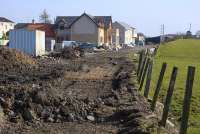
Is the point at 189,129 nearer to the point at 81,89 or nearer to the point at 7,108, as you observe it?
the point at 7,108

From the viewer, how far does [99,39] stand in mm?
102938

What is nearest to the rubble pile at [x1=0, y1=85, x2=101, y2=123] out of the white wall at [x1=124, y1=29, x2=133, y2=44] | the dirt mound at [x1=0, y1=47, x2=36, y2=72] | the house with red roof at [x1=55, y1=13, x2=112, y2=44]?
the dirt mound at [x1=0, y1=47, x2=36, y2=72]

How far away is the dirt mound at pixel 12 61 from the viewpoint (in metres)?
30.5

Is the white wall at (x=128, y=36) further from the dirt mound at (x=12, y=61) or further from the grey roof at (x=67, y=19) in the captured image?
the dirt mound at (x=12, y=61)

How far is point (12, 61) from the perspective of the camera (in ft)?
104

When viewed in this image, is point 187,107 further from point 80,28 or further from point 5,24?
point 5,24

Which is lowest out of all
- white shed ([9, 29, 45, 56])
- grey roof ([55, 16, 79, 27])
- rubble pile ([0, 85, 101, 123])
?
rubble pile ([0, 85, 101, 123])

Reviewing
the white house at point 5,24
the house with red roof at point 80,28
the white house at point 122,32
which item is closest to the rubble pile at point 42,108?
the house with red roof at point 80,28

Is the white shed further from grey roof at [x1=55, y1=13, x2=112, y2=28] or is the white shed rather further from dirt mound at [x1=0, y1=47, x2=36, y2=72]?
grey roof at [x1=55, y1=13, x2=112, y2=28]

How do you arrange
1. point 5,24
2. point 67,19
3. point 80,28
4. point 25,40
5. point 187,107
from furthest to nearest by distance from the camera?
1. point 5,24
2. point 67,19
3. point 80,28
4. point 25,40
5. point 187,107

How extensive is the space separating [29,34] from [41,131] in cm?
3546

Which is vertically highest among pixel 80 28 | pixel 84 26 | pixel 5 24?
pixel 5 24

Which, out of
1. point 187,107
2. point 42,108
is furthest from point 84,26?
point 187,107

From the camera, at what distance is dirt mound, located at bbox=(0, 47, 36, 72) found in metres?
30.5
